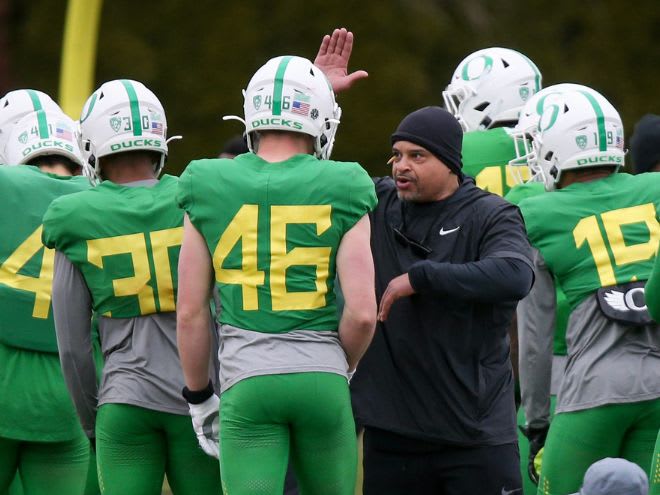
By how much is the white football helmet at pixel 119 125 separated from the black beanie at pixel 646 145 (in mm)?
2544

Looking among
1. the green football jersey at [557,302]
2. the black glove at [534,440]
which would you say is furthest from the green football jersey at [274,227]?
the black glove at [534,440]

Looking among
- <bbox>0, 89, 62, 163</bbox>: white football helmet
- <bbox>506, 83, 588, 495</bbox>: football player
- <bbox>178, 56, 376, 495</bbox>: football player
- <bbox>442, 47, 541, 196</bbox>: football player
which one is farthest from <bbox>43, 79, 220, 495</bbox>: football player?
<bbox>442, 47, 541, 196</bbox>: football player

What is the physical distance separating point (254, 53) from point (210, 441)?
8705 mm

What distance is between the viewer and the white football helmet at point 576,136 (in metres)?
5.96

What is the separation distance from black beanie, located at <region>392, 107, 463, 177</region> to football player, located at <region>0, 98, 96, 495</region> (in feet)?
4.56

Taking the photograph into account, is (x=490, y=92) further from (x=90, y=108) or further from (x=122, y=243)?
(x=122, y=243)

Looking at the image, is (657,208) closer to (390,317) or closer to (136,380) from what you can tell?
(390,317)

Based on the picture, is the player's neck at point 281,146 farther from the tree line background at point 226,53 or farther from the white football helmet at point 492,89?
the tree line background at point 226,53

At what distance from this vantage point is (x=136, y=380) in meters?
5.38

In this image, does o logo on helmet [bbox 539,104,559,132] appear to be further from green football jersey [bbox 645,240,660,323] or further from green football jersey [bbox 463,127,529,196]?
green football jersey [bbox 645,240,660,323]

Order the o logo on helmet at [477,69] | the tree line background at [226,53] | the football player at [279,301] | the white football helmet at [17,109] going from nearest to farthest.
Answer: the football player at [279,301]
the white football helmet at [17,109]
the o logo on helmet at [477,69]
the tree line background at [226,53]

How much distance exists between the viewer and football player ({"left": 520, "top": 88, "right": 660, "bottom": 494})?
568 centimetres

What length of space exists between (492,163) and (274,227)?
A: 2.21m

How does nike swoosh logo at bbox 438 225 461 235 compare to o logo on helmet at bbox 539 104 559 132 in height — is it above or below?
below
